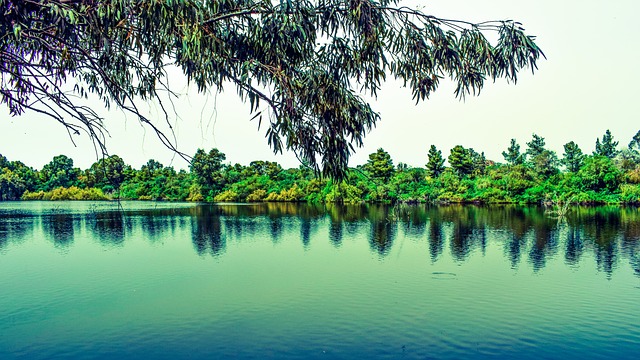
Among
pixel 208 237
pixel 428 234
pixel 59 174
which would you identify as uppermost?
pixel 59 174

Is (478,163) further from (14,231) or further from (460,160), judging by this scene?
(14,231)

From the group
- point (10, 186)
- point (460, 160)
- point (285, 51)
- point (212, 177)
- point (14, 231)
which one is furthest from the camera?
point (10, 186)

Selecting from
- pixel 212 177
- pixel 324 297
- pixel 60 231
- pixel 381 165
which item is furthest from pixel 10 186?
pixel 324 297

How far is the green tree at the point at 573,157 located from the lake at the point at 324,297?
119 ft

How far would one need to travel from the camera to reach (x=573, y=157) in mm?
59062

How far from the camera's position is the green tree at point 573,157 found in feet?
193

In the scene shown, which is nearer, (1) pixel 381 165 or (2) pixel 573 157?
(2) pixel 573 157

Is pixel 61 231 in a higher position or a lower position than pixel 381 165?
lower

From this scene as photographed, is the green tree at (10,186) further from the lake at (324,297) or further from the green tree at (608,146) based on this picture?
the green tree at (608,146)

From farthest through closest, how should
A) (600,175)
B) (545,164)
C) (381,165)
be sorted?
(381,165)
(545,164)
(600,175)

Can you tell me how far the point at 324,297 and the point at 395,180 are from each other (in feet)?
180

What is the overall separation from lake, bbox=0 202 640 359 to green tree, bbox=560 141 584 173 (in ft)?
119

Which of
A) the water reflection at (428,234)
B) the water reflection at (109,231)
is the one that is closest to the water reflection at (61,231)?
the water reflection at (428,234)

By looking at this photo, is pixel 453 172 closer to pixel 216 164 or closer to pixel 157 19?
pixel 216 164
